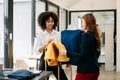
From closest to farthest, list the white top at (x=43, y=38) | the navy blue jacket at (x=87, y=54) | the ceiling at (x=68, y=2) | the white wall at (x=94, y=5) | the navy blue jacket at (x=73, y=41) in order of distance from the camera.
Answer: the navy blue jacket at (x=87, y=54), the navy blue jacket at (x=73, y=41), the white top at (x=43, y=38), the ceiling at (x=68, y=2), the white wall at (x=94, y=5)

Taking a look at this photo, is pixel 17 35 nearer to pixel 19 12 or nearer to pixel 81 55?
pixel 19 12

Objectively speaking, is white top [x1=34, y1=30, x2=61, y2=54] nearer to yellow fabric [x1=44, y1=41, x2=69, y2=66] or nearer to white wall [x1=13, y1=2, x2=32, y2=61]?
yellow fabric [x1=44, y1=41, x2=69, y2=66]

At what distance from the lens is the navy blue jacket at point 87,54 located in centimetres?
242

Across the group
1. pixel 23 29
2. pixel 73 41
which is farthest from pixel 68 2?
pixel 73 41

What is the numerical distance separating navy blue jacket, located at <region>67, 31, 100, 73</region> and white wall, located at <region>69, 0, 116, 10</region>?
727 centimetres

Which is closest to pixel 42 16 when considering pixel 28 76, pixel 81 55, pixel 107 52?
pixel 81 55

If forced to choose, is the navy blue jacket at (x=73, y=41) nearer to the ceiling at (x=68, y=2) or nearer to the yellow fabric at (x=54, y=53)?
the yellow fabric at (x=54, y=53)

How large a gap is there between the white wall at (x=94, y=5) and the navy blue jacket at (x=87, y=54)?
727 cm

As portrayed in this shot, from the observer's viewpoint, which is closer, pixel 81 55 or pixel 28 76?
pixel 28 76

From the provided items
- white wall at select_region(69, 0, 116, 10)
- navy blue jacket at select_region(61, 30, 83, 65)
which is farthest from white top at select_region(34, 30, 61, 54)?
white wall at select_region(69, 0, 116, 10)

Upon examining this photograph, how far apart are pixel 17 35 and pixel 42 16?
12.5 feet

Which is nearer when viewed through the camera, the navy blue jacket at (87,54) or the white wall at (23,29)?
the navy blue jacket at (87,54)

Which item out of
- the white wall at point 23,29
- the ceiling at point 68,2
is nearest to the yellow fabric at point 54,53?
the white wall at point 23,29

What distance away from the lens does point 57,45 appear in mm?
2488
